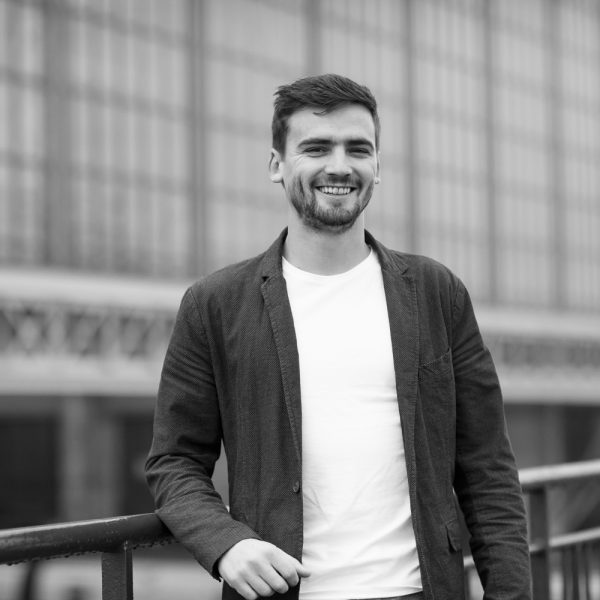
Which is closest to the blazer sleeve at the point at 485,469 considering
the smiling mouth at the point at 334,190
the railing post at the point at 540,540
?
the smiling mouth at the point at 334,190

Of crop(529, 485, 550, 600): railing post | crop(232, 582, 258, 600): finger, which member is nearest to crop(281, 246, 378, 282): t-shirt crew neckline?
crop(232, 582, 258, 600): finger

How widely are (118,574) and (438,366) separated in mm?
907

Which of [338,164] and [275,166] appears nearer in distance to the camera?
[338,164]

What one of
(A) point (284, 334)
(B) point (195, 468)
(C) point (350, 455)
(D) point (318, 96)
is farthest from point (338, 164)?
(B) point (195, 468)

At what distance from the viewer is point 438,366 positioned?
9.39ft

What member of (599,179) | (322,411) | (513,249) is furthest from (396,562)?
(599,179)

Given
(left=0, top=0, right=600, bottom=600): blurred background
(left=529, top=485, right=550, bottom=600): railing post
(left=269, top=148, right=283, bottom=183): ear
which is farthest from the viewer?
(left=0, top=0, right=600, bottom=600): blurred background

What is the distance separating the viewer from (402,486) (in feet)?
9.09

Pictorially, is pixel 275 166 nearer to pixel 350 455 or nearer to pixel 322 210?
pixel 322 210

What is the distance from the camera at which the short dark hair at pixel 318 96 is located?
9.19 ft

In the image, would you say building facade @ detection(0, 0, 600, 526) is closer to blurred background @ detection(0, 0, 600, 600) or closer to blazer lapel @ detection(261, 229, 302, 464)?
blurred background @ detection(0, 0, 600, 600)

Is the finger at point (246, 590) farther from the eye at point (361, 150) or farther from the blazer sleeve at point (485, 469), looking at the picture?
the eye at point (361, 150)

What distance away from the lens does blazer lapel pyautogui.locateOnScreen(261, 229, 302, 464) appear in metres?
2.74

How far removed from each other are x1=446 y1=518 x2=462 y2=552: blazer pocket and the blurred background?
56.7 feet
